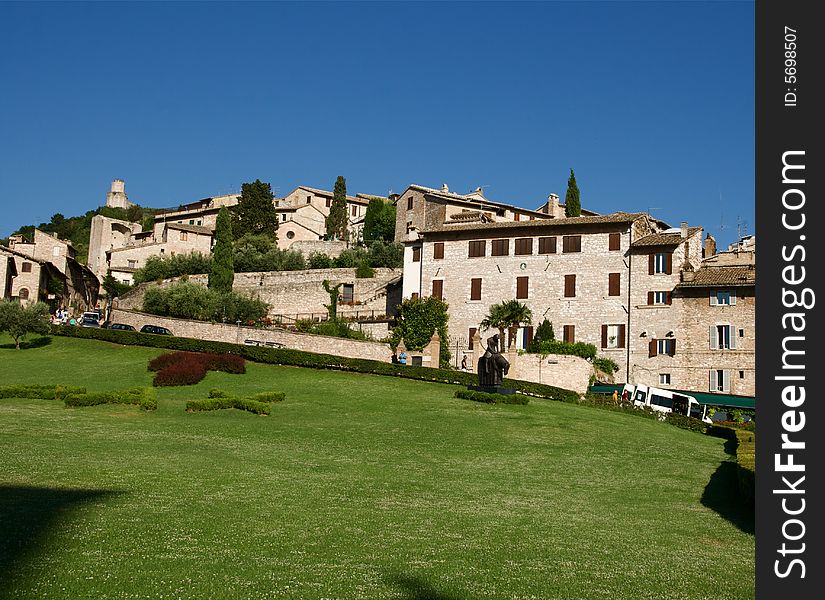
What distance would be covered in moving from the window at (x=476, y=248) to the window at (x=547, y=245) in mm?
3983

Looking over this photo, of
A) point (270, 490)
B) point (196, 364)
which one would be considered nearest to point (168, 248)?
point (196, 364)

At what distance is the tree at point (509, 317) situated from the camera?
172 feet

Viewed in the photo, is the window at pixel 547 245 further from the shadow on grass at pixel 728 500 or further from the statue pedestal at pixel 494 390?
the shadow on grass at pixel 728 500

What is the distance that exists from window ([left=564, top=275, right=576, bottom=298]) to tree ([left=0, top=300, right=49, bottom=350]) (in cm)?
3278

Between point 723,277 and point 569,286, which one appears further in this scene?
point 569,286

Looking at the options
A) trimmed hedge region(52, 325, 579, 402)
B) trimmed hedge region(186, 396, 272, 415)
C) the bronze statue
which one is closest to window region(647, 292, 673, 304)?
trimmed hedge region(52, 325, 579, 402)

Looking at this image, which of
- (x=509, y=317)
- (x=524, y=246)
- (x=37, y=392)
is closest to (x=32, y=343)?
(x=37, y=392)

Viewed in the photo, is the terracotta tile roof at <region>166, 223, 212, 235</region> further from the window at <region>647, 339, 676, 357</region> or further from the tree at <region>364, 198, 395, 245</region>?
the window at <region>647, 339, 676, 357</region>

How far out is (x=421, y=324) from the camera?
54750mm

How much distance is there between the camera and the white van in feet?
144

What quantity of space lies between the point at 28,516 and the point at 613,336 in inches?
1771

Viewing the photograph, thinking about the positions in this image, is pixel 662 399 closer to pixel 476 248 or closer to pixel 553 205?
pixel 476 248

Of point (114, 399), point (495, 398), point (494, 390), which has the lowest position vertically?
point (114, 399)
